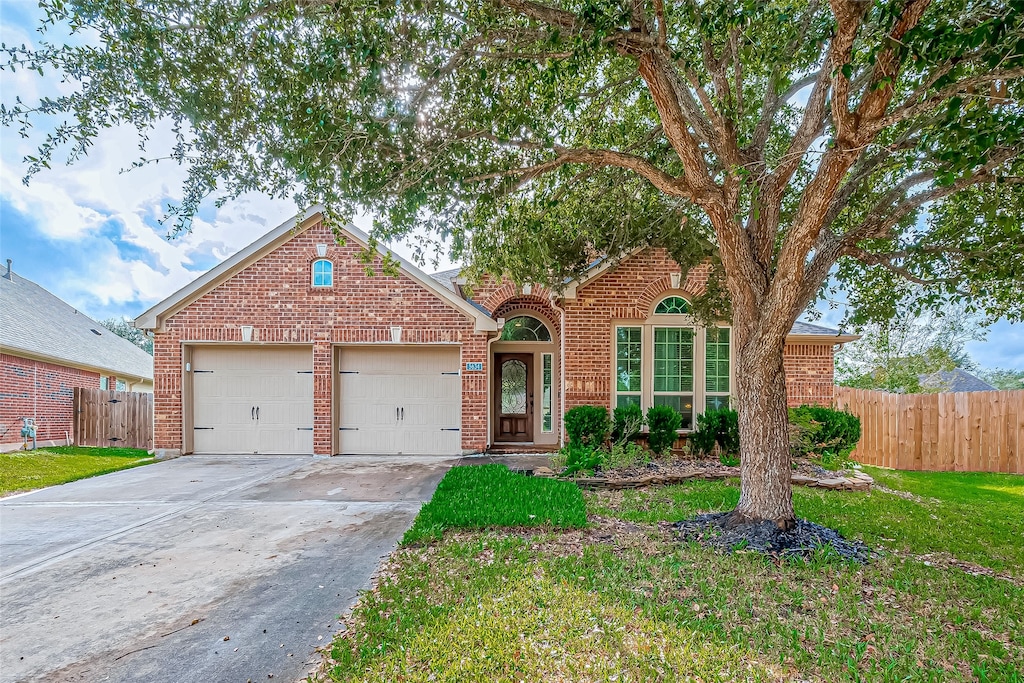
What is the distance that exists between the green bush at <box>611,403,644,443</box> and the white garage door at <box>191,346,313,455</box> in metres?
6.36

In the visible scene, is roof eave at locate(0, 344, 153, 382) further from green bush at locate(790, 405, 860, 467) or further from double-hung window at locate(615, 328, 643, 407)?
green bush at locate(790, 405, 860, 467)

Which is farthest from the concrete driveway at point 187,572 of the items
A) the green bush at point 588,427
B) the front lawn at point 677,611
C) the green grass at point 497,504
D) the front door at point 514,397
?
the front door at point 514,397

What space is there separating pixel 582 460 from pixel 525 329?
4.45 m

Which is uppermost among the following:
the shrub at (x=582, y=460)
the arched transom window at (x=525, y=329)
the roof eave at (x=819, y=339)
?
the arched transom window at (x=525, y=329)

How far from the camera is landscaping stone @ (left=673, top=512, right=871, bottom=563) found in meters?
4.48

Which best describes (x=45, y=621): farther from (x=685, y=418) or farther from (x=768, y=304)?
(x=685, y=418)

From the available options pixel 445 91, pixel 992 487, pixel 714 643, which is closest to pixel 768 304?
pixel 714 643

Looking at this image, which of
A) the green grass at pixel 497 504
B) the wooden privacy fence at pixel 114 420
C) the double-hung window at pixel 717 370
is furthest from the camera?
the wooden privacy fence at pixel 114 420

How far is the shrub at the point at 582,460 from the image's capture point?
791cm

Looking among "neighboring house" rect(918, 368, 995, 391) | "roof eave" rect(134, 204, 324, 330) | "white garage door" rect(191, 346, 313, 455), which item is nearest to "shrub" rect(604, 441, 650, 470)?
"white garage door" rect(191, 346, 313, 455)

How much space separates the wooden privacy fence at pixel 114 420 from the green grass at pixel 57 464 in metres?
0.81

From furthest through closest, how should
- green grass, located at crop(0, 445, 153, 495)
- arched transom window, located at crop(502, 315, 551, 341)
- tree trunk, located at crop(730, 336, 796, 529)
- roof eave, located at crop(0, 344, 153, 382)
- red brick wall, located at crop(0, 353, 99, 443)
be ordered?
1. roof eave, located at crop(0, 344, 153, 382)
2. red brick wall, located at crop(0, 353, 99, 443)
3. arched transom window, located at crop(502, 315, 551, 341)
4. green grass, located at crop(0, 445, 153, 495)
5. tree trunk, located at crop(730, 336, 796, 529)

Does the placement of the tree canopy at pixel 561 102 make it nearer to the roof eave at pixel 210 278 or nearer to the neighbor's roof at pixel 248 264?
the neighbor's roof at pixel 248 264

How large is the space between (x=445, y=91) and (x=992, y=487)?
35.5 feet
